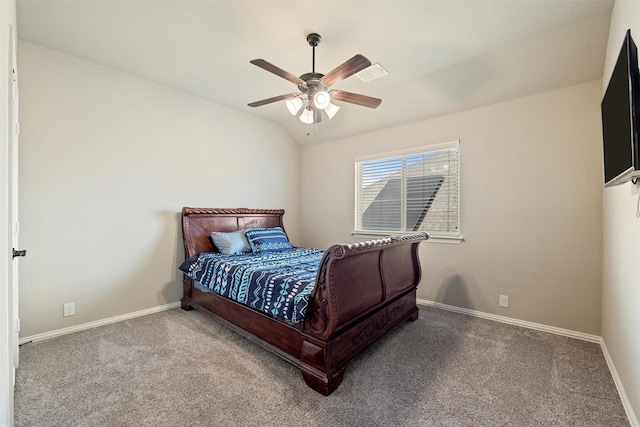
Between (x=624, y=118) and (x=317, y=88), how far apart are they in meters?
1.87

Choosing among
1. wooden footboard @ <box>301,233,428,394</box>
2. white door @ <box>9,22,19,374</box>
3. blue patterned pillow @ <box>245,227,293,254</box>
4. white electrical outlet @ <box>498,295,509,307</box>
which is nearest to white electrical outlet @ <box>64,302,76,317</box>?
white door @ <box>9,22,19,374</box>

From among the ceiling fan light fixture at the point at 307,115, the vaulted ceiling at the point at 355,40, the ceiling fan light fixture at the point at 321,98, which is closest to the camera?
the vaulted ceiling at the point at 355,40

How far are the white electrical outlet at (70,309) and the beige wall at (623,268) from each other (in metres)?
4.31

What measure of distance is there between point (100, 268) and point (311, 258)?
7.26 feet

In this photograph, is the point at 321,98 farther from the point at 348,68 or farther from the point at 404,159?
the point at 404,159

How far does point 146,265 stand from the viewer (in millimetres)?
3254

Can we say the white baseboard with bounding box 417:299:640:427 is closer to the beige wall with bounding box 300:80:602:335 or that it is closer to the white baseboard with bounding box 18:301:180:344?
the beige wall with bounding box 300:80:602:335

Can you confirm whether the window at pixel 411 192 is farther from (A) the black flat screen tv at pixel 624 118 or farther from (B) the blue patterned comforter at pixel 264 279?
(A) the black flat screen tv at pixel 624 118

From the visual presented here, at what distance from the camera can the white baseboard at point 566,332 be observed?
1670 millimetres

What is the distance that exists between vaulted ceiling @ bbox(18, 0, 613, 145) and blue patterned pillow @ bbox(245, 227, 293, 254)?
1.83 meters

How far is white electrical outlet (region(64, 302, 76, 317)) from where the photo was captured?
8.87ft

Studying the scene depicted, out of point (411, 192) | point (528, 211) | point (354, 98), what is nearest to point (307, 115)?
point (354, 98)

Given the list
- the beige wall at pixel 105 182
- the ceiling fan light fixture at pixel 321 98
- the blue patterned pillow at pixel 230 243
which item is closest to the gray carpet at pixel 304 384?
the beige wall at pixel 105 182

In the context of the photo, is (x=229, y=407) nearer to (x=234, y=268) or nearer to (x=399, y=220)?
(x=234, y=268)
